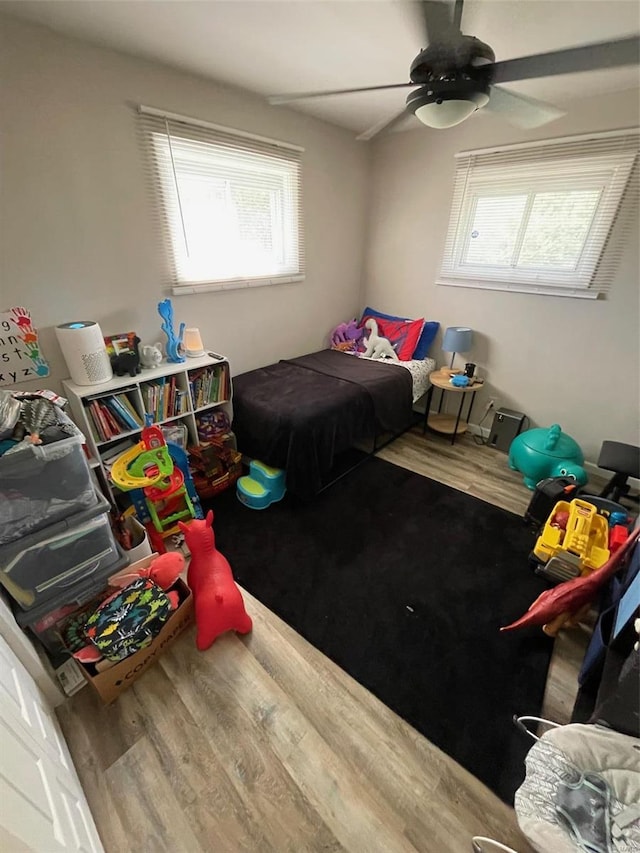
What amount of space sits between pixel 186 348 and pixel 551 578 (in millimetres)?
2458

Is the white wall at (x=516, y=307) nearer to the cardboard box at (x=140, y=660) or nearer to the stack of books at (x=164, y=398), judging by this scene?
the stack of books at (x=164, y=398)

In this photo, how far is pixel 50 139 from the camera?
64.6 inches

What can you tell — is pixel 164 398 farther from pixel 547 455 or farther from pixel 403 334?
pixel 547 455

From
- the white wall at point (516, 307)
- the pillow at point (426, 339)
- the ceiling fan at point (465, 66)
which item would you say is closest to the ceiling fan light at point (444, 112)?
the ceiling fan at point (465, 66)

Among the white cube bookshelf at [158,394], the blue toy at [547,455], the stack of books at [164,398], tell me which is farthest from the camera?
A: the blue toy at [547,455]

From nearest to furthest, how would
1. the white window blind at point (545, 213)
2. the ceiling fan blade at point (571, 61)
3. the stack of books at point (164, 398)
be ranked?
the ceiling fan blade at point (571, 61) < the stack of books at point (164, 398) < the white window blind at point (545, 213)

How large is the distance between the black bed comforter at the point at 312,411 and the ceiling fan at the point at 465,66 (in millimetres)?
1505

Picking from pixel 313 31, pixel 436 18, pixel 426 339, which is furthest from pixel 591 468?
pixel 313 31

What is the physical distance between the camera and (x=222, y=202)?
2.35 metres

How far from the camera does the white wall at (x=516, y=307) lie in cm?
233

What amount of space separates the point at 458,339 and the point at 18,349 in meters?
2.89

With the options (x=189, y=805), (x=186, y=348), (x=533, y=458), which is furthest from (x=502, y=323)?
(x=189, y=805)

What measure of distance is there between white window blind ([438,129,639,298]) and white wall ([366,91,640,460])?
7 centimetres

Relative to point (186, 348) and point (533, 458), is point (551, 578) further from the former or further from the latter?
point (186, 348)
